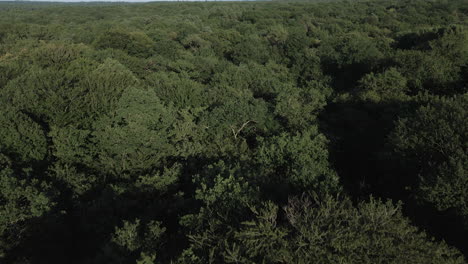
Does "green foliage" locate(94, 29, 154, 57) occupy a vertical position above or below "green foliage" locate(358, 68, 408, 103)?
above

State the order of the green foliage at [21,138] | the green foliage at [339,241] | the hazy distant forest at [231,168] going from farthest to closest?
the green foliage at [21,138]
the hazy distant forest at [231,168]
the green foliage at [339,241]

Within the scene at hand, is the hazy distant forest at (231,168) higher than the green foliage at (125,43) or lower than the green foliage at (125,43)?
lower

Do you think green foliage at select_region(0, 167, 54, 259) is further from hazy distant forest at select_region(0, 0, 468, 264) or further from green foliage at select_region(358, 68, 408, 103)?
green foliage at select_region(358, 68, 408, 103)

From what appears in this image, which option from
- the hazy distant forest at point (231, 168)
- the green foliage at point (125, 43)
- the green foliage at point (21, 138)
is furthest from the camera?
the green foliage at point (125, 43)

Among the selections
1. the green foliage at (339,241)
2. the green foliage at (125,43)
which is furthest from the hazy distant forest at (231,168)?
the green foliage at (125,43)

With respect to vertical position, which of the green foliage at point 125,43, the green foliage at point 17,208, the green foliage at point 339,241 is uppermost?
the green foliage at point 125,43

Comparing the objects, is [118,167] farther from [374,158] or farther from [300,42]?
[300,42]

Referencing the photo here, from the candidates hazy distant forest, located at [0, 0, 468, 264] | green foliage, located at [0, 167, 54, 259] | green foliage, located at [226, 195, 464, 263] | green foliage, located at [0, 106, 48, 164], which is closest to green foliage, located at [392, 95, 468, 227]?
hazy distant forest, located at [0, 0, 468, 264]

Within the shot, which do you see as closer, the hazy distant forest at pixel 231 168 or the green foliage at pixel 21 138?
the hazy distant forest at pixel 231 168

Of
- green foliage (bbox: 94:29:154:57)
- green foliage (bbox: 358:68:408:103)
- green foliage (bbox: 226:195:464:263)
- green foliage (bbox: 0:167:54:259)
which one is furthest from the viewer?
green foliage (bbox: 94:29:154:57)

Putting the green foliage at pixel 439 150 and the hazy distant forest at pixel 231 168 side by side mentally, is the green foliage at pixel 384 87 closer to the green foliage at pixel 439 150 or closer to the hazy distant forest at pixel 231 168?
the hazy distant forest at pixel 231 168
